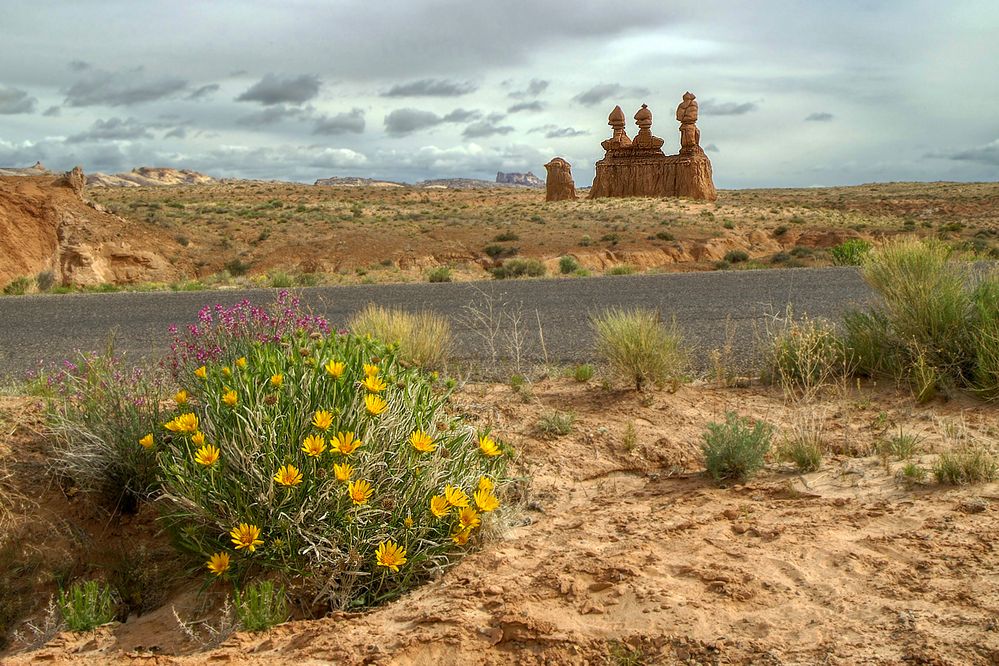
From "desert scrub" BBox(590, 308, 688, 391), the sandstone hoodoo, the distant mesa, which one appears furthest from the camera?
the distant mesa

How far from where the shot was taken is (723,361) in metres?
7.99

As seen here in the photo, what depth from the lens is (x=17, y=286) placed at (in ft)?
68.6

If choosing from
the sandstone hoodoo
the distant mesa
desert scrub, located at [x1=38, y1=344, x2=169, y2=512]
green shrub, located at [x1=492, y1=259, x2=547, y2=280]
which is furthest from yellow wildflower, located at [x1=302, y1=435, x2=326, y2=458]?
the distant mesa

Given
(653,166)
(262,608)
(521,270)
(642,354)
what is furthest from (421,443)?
(653,166)

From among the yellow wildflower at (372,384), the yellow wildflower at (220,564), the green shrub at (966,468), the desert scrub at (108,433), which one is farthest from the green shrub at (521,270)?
the yellow wildflower at (220,564)

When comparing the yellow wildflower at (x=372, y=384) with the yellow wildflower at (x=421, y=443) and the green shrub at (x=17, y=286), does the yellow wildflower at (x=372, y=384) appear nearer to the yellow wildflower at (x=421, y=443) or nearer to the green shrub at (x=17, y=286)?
the yellow wildflower at (x=421, y=443)

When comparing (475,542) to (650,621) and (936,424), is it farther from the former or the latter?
(936,424)

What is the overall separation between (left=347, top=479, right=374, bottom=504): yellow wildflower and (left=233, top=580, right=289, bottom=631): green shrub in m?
0.50

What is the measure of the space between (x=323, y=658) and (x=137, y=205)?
41.6 metres

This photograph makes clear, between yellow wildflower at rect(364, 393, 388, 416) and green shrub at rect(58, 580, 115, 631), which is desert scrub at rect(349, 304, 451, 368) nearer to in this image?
yellow wildflower at rect(364, 393, 388, 416)

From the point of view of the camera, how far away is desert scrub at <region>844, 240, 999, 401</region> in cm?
645

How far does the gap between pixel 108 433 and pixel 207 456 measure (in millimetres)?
1712

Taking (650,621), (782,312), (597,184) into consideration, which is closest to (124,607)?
(650,621)

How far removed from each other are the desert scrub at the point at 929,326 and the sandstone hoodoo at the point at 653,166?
54823 millimetres
